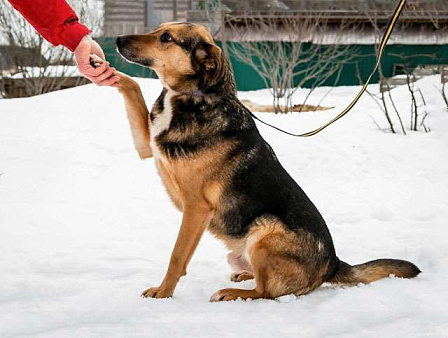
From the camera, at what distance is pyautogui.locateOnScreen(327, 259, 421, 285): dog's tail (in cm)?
337

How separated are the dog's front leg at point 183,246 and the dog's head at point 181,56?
72cm

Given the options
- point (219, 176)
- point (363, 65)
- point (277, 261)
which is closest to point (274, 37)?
point (363, 65)

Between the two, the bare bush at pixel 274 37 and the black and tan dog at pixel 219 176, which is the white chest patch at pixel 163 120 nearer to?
the black and tan dog at pixel 219 176

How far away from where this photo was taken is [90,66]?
3.27 meters

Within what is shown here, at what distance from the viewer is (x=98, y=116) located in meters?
9.16

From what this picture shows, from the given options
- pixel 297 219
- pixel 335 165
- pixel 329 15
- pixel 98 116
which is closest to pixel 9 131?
pixel 98 116

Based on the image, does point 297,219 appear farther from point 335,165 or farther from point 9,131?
point 9,131

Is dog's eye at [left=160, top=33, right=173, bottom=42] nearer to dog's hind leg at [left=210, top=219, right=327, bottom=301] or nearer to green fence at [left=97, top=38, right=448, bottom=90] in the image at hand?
dog's hind leg at [left=210, top=219, right=327, bottom=301]

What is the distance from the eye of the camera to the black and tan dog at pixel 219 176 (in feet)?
10.3

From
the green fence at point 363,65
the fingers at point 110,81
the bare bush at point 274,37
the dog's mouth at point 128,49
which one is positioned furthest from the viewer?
the green fence at point 363,65

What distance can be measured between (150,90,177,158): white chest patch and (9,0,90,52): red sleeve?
0.59 metres

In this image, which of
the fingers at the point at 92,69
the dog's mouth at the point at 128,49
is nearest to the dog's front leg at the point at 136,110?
the fingers at the point at 92,69

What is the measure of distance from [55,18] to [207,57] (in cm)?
88

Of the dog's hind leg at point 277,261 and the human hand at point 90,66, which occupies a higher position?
the human hand at point 90,66
